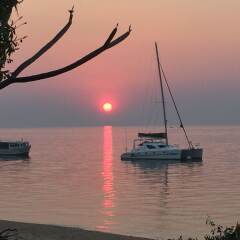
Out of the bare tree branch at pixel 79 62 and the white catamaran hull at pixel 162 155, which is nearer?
the bare tree branch at pixel 79 62

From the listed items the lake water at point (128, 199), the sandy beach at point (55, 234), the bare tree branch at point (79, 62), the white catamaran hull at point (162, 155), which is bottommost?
the lake water at point (128, 199)

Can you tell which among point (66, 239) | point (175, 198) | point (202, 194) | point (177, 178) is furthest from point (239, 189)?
point (66, 239)

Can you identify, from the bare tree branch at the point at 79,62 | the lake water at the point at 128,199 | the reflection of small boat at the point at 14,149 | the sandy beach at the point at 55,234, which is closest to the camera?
the bare tree branch at the point at 79,62

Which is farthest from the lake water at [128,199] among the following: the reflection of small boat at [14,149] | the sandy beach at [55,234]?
the reflection of small boat at [14,149]

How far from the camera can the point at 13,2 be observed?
19.2ft

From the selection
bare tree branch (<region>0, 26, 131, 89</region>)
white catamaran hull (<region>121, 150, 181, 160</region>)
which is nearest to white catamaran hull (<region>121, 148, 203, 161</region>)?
white catamaran hull (<region>121, 150, 181, 160</region>)

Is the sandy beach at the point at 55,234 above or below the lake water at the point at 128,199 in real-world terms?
above

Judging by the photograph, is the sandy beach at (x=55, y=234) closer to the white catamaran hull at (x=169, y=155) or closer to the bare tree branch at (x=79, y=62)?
the bare tree branch at (x=79, y=62)

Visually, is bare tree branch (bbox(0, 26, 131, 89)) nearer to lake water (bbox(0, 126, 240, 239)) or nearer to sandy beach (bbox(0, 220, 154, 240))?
sandy beach (bbox(0, 220, 154, 240))

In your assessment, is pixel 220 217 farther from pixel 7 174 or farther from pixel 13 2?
pixel 7 174

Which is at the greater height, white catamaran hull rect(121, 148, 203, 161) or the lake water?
white catamaran hull rect(121, 148, 203, 161)

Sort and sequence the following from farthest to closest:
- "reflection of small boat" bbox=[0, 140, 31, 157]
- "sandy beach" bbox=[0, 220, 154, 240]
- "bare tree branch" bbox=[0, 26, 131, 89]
→ 1. "reflection of small boat" bbox=[0, 140, 31, 157]
2. "sandy beach" bbox=[0, 220, 154, 240]
3. "bare tree branch" bbox=[0, 26, 131, 89]

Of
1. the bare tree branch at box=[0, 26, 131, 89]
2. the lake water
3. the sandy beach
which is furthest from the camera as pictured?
the lake water

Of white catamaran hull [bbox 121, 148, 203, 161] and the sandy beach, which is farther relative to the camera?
white catamaran hull [bbox 121, 148, 203, 161]
